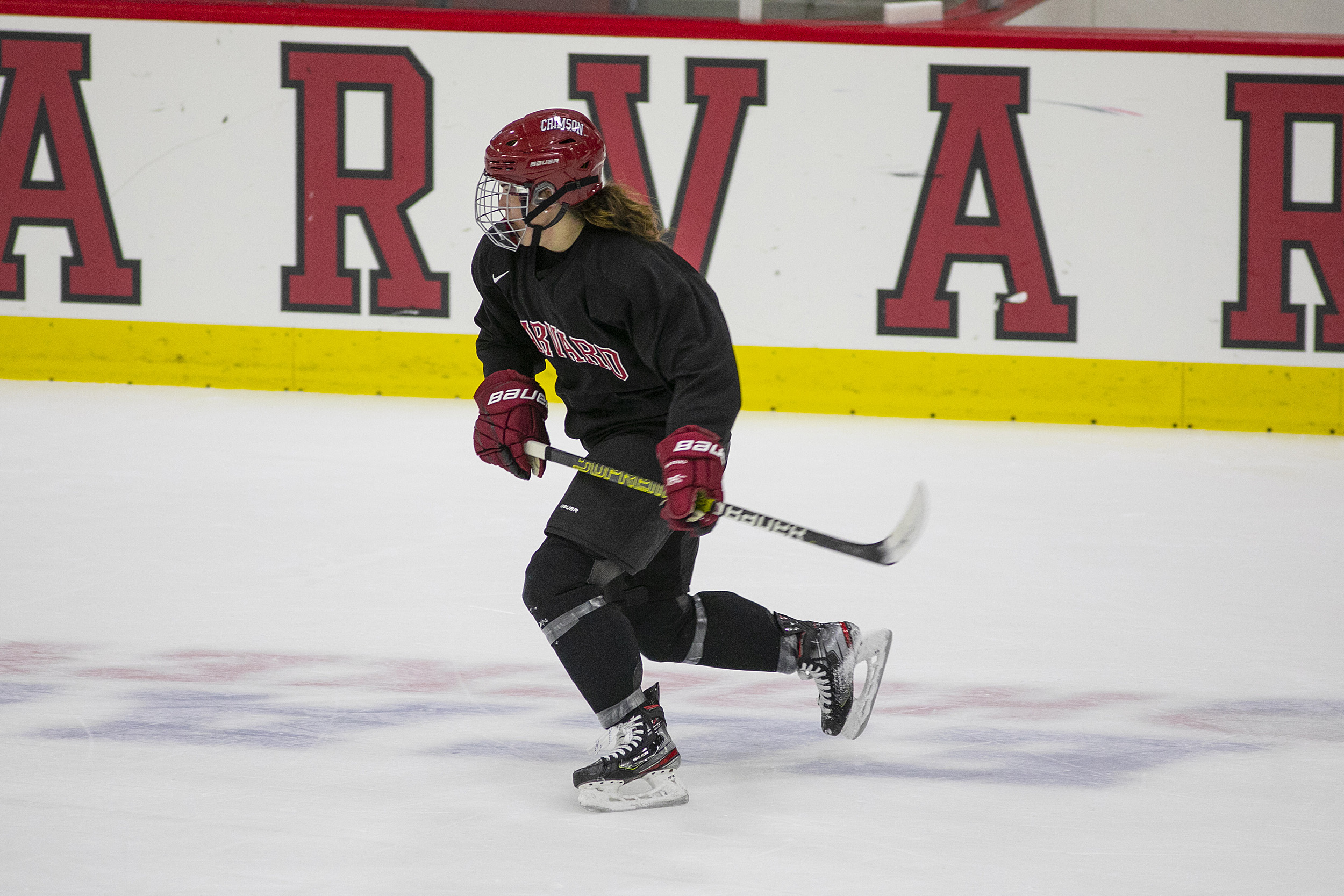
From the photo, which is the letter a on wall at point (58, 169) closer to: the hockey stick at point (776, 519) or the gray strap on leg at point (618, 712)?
the hockey stick at point (776, 519)

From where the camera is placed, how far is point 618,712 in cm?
207

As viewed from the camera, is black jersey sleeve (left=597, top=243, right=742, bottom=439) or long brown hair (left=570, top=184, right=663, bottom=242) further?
long brown hair (left=570, top=184, right=663, bottom=242)

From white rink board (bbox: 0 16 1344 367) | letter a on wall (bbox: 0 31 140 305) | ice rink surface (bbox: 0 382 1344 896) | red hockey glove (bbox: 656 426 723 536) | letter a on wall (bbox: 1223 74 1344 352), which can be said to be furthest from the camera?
letter a on wall (bbox: 0 31 140 305)

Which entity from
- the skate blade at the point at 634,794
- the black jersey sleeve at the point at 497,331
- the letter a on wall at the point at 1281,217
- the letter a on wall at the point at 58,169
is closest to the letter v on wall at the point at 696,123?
the letter a on wall at the point at 1281,217

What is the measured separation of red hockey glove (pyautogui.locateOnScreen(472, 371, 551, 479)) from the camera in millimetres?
2264

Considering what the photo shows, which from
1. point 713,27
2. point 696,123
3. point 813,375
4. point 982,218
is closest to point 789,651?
point 813,375

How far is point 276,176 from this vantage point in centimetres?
604

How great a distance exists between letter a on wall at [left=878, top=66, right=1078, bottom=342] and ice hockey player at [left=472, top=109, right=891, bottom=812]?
3507 mm

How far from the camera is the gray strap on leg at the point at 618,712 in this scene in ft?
6.79

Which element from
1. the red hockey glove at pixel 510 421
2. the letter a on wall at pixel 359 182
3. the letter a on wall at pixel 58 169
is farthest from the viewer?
the letter a on wall at pixel 58 169

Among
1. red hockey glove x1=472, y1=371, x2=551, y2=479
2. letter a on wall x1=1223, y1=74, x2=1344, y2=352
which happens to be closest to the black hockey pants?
red hockey glove x1=472, y1=371, x2=551, y2=479

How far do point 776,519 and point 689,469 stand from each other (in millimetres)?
316

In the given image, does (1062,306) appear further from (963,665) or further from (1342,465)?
(963,665)

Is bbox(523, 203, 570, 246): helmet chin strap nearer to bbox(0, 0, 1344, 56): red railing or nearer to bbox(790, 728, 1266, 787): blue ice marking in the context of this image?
bbox(790, 728, 1266, 787): blue ice marking
